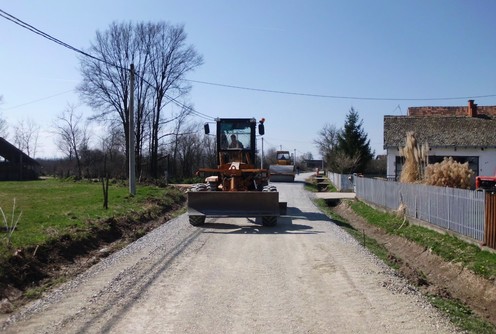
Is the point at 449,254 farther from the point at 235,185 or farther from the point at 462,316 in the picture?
the point at 235,185

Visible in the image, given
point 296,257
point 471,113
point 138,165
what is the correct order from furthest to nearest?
point 138,165
point 471,113
point 296,257

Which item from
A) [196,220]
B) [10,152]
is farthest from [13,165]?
[196,220]

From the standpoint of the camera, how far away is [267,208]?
16.0 metres

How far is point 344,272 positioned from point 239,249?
10.4ft

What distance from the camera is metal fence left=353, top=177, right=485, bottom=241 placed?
1179cm

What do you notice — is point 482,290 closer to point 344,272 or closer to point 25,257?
point 344,272

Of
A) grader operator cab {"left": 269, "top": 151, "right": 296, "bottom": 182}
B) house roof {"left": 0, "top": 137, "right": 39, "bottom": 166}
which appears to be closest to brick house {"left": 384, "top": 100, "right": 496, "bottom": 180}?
grader operator cab {"left": 269, "top": 151, "right": 296, "bottom": 182}

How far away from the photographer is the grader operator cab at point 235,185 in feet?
52.6

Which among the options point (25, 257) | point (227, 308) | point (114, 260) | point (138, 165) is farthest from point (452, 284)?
point (138, 165)

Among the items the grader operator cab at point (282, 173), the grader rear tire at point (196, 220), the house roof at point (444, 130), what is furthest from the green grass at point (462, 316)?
the grader operator cab at point (282, 173)

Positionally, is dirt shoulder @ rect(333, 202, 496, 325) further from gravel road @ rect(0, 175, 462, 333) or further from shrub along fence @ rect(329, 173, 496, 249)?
shrub along fence @ rect(329, 173, 496, 249)

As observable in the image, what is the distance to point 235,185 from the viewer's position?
17.6 m

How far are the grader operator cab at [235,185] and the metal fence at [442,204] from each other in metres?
4.46

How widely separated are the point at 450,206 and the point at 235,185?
7123 millimetres
